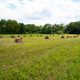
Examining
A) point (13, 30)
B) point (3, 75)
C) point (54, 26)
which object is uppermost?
point (54, 26)

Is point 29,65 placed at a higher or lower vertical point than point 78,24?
lower

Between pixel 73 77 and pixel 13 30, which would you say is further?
pixel 13 30

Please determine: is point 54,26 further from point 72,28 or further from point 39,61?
point 39,61

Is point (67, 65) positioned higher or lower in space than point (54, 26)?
lower

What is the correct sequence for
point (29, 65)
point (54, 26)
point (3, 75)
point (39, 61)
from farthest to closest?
point (54, 26), point (39, 61), point (29, 65), point (3, 75)

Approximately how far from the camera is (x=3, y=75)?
4.92m

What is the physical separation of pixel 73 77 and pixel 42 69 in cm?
207

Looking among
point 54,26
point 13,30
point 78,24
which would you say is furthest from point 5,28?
point 78,24

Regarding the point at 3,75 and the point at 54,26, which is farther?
the point at 54,26

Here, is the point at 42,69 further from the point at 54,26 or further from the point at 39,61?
the point at 54,26

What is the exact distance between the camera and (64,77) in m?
4.57

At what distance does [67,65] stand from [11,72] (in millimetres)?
4156

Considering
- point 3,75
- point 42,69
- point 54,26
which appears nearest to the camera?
point 3,75

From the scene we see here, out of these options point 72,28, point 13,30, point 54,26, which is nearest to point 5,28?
point 13,30
